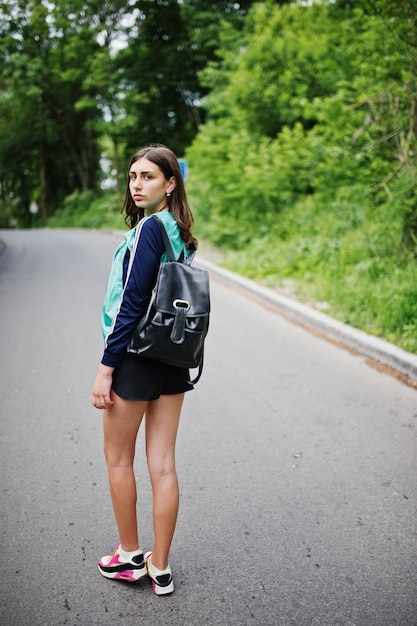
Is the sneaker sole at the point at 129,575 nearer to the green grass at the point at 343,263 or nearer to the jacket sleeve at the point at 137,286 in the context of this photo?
the jacket sleeve at the point at 137,286

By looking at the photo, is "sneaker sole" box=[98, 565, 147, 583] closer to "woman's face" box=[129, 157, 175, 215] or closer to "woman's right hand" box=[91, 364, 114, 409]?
"woman's right hand" box=[91, 364, 114, 409]

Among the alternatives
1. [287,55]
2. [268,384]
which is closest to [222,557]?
[268,384]

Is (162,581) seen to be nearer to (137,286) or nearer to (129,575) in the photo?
(129,575)

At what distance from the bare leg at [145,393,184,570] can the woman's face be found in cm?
88

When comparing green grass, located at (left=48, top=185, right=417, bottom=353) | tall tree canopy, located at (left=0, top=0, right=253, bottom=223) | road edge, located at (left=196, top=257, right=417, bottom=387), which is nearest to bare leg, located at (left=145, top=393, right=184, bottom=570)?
road edge, located at (left=196, top=257, right=417, bottom=387)

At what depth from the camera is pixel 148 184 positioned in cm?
215

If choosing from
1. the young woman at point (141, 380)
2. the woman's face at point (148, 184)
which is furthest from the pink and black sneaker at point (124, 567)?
the woman's face at point (148, 184)

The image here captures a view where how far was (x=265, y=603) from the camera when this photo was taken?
89.7 inches

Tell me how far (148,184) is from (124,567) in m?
1.81

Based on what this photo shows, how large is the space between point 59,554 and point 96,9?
33.8m

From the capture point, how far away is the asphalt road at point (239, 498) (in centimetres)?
229

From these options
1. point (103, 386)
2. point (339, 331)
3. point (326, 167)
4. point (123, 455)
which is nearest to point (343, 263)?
point (326, 167)

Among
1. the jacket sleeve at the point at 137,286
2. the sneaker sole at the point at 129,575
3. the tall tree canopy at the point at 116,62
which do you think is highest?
the tall tree canopy at the point at 116,62

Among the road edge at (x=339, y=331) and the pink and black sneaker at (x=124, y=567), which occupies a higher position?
the pink and black sneaker at (x=124, y=567)
